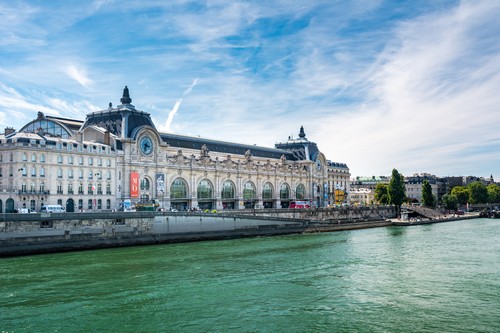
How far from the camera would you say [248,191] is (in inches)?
4006

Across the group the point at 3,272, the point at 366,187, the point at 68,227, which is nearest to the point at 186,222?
the point at 68,227

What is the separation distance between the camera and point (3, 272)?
3606 centimetres

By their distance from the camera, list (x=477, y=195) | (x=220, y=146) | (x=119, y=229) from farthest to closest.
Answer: (x=477, y=195)
(x=220, y=146)
(x=119, y=229)

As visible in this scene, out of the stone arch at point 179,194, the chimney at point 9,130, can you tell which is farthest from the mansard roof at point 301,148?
the chimney at point 9,130

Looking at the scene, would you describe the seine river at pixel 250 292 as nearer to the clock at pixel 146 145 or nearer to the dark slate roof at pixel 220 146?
the clock at pixel 146 145

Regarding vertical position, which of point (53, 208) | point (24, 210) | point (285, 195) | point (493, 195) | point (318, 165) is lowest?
point (24, 210)

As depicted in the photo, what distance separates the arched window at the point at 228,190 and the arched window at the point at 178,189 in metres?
10.2

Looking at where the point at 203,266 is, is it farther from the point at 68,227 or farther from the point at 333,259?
the point at 68,227

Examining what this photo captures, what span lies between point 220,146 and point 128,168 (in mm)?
29392

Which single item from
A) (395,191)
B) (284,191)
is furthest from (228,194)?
(395,191)

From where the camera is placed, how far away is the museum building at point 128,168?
62.6 metres

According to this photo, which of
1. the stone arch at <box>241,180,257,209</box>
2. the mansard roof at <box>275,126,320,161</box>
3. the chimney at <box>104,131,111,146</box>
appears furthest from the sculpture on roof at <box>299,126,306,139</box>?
the chimney at <box>104,131,111,146</box>

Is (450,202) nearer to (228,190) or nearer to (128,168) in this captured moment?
(228,190)

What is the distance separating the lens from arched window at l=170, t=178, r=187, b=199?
84.5 m
